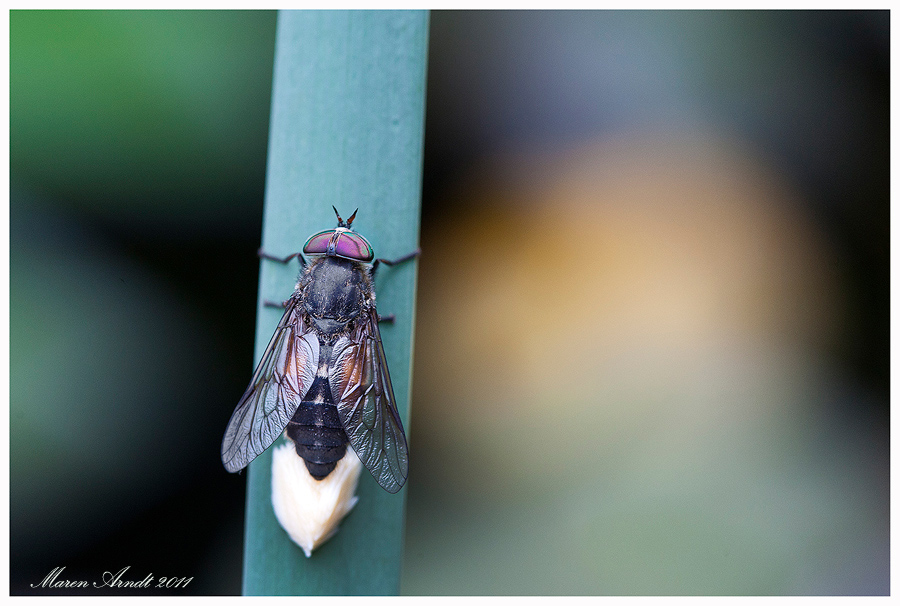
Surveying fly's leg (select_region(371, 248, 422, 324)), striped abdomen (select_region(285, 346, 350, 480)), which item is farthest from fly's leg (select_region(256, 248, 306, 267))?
striped abdomen (select_region(285, 346, 350, 480))

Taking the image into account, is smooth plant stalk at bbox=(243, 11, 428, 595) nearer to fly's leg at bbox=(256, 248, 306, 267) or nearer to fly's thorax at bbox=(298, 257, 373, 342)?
fly's leg at bbox=(256, 248, 306, 267)

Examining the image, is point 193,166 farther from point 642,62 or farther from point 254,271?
point 642,62

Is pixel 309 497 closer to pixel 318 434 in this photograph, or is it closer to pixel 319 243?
pixel 318 434

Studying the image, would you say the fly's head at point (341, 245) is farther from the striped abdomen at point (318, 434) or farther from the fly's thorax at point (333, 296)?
the striped abdomen at point (318, 434)

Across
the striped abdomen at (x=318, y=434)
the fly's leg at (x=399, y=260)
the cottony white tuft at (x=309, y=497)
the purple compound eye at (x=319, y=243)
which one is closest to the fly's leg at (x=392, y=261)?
the fly's leg at (x=399, y=260)

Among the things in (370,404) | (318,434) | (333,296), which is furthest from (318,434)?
(333,296)

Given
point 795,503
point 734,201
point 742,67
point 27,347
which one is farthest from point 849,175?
point 27,347
